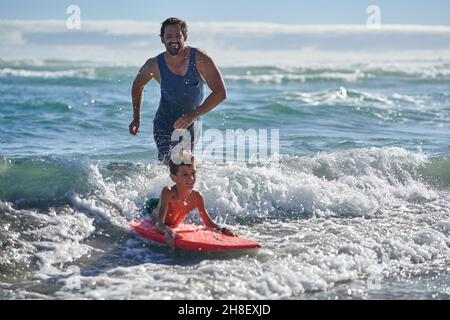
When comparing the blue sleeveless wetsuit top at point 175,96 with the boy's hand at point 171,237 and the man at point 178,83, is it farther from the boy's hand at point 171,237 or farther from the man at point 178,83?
the boy's hand at point 171,237

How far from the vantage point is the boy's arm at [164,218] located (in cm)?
628

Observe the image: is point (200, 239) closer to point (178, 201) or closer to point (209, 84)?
point (178, 201)

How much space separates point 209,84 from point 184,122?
1.64 feet

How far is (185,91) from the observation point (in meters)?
A: 6.84

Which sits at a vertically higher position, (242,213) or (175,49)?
(175,49)

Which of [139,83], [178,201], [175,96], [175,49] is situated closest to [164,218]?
[178,201]

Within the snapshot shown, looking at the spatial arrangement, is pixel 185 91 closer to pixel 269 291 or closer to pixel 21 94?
pixel 269 291

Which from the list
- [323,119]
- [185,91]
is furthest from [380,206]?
[323,119]

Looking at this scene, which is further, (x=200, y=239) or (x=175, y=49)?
(x=175, y=49)

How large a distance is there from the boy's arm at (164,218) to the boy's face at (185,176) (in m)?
0.12

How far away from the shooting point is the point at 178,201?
6.53 meters

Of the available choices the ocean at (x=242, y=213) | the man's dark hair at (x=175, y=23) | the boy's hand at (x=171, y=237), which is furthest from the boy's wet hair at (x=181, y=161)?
the man's dark hair at (x=175, y=23)
